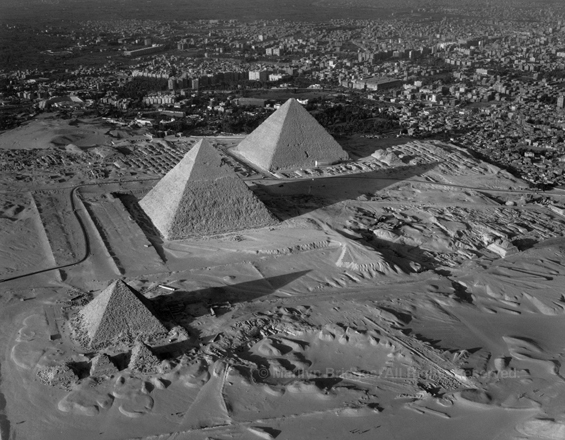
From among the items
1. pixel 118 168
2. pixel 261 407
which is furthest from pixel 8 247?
pixel 261 407

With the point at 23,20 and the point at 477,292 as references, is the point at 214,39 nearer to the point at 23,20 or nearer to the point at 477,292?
the point at 23,20

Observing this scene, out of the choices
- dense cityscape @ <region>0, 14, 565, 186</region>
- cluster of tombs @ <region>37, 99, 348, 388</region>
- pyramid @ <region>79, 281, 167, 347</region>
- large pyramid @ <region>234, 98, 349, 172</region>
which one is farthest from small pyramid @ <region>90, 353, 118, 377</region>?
dense cityscape @ <region>0, 14, 565, 186</region>

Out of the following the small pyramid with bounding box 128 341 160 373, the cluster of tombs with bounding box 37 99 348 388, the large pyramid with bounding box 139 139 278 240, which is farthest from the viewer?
the large pyramid with bounding box 139 139 278 240

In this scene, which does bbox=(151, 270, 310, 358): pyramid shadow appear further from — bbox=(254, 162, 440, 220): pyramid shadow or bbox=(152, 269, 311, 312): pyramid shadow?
bbox=(254, 162, 440, 220): pyramid shadow

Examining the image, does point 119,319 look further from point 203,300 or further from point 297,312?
point 297,312

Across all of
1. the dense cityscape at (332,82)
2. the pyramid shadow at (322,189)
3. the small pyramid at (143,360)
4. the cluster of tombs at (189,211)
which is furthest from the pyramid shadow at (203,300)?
the dense cityscape at (332,82)

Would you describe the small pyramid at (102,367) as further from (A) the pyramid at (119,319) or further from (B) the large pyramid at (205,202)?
(B) the large pyramid at (205,202)
